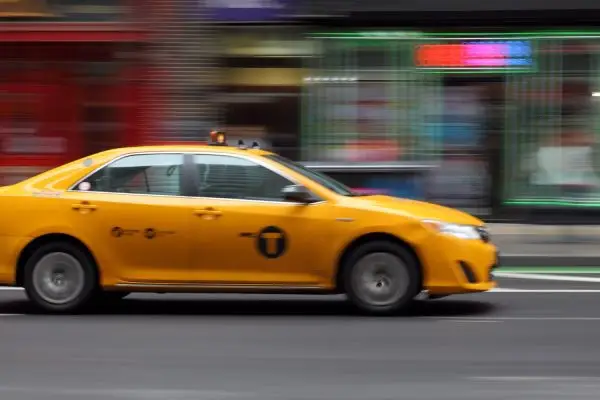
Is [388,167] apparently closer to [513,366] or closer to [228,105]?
[228,105]

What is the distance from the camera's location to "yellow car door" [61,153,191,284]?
29.3 ft

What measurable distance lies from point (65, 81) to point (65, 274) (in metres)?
9.02

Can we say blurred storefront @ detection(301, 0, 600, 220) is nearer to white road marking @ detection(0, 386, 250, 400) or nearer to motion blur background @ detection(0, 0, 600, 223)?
motion blur background @ detection(0, 0, 600, 223)

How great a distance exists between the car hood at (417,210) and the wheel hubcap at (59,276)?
2.46m

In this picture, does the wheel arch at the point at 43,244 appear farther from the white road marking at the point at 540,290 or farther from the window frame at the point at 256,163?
the white road marking at the point at 540,290

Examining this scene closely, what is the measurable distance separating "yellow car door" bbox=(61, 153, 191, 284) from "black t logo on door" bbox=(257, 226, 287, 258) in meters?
0.62

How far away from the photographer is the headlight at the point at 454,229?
8.78 metres

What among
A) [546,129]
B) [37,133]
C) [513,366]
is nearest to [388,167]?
[546,129]

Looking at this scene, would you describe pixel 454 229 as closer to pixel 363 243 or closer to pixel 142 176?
pixel 363 243

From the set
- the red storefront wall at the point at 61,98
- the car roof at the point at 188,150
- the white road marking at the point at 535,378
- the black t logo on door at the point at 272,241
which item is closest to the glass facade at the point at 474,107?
the red storefront wall at the point at 61,98

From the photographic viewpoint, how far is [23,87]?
17531mm

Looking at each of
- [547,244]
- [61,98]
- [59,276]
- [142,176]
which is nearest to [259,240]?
[142,176]

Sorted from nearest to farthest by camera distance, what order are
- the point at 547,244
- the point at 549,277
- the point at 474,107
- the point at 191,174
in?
the point at 191,174
the point at 549,277
the point at 547,244
the point at 474,107

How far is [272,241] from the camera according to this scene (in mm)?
8867
